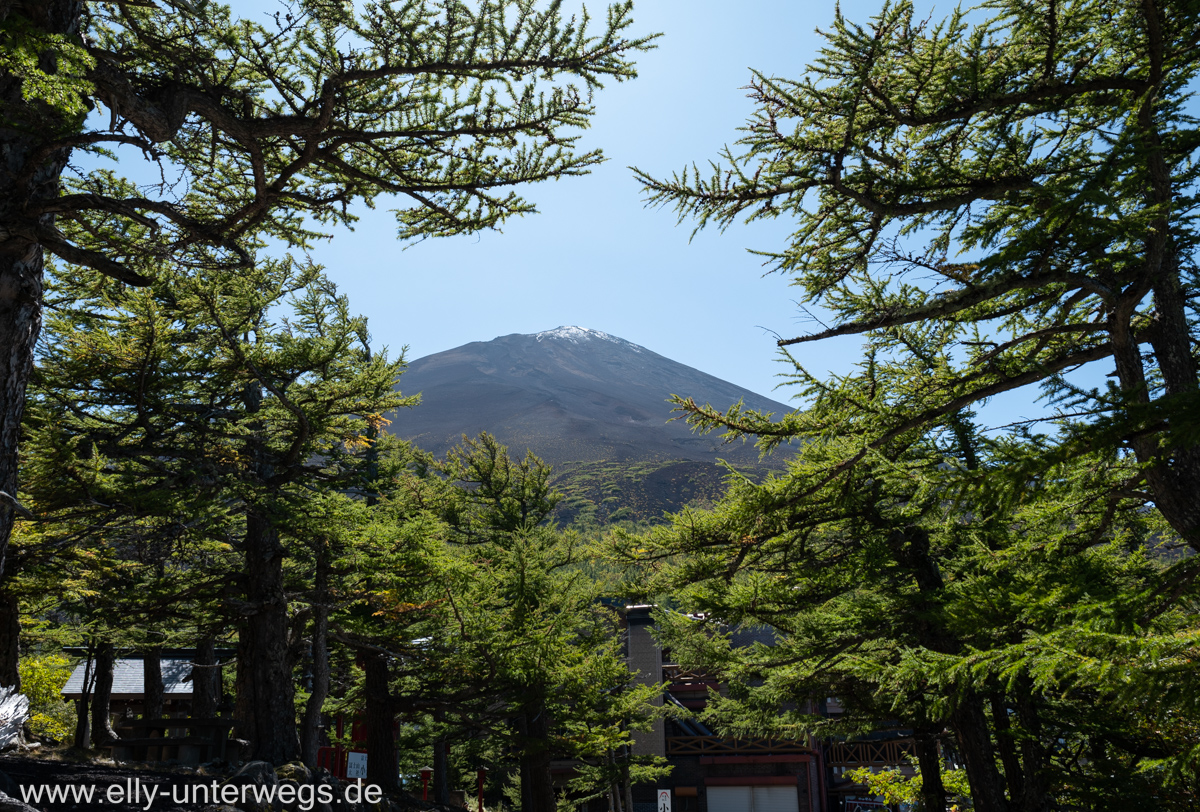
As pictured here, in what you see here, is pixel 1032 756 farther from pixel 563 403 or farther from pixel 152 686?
pixel 563 403

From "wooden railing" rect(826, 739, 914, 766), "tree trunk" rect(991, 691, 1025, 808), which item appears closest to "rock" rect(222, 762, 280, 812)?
"tree trunk" rect(991, 691, 1025, 808)

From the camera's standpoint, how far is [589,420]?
136 metres

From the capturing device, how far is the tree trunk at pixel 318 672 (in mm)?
11680

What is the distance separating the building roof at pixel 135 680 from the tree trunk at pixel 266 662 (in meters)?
20.8

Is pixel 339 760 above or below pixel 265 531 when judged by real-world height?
below

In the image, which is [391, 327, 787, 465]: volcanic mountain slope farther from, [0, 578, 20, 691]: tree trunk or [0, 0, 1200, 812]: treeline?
[0, 578, 20, 691]: tree trunk

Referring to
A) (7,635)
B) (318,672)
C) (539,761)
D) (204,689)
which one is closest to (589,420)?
(204,689)

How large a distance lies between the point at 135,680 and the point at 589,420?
351 feet

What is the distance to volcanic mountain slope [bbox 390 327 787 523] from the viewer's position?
304 feet

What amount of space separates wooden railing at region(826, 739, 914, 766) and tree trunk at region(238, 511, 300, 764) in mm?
20766

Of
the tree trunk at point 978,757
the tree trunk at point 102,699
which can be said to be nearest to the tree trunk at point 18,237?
the tree trunk at point 978,757

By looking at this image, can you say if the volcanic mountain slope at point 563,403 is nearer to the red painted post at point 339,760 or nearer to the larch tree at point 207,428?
the red painted post at point 339,760

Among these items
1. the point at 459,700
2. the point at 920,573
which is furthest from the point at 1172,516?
the point at 459,700

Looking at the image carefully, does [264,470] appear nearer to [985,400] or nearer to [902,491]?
[902,491]
